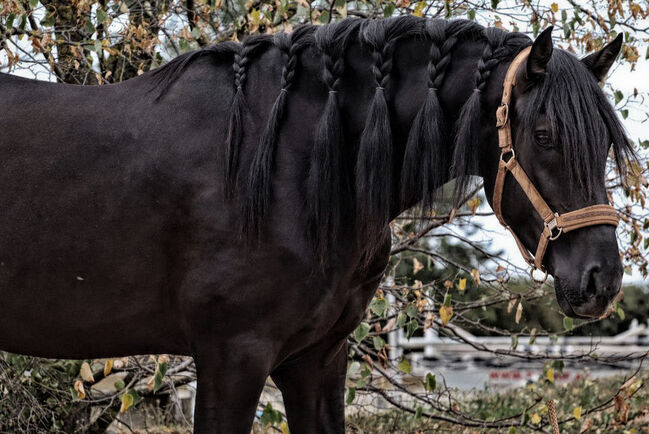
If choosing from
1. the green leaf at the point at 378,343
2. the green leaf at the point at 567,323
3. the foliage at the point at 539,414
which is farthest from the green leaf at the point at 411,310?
the green leaf at the point at 567,323

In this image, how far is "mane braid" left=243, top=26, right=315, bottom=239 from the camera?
8.21 feet

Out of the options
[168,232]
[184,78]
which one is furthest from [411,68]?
[168,232]

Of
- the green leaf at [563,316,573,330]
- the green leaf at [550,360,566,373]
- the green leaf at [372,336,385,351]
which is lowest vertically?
the green leaf at [550,360,566,373]

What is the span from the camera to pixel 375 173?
2.56m

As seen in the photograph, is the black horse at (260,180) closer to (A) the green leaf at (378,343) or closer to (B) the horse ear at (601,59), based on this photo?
(B) the horse ear at (601,59)

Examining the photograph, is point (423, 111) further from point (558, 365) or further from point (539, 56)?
point (558, 365)

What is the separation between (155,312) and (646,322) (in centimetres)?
1681

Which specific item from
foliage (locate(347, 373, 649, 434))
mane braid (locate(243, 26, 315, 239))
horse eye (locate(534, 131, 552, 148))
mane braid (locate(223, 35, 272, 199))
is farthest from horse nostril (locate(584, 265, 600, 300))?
foliage (locate(347, 373, 649, 434))

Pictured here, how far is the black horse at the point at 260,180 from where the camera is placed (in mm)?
2475

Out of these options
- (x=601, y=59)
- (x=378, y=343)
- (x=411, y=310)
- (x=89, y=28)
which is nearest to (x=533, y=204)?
(x=601, y=59)

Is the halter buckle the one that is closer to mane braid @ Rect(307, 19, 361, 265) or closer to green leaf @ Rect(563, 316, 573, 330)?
mane braid @ Rect(307, 19, 361, 265)

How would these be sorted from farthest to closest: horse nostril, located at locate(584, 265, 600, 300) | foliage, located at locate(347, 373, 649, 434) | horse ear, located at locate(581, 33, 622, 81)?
foliage, located at locate(347, 373, 649, 434) → horse ear, located at locate(581, 33, 622, 81) → horse nostril, located at locate(584, 265, 600, 300)

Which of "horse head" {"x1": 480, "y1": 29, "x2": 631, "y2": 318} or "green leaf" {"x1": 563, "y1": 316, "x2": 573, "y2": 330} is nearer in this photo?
"horse head" {"x1": 480, "y1": 29, "x2": 631, "y2": 318}

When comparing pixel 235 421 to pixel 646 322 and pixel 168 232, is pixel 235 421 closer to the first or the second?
pixel 168 232
